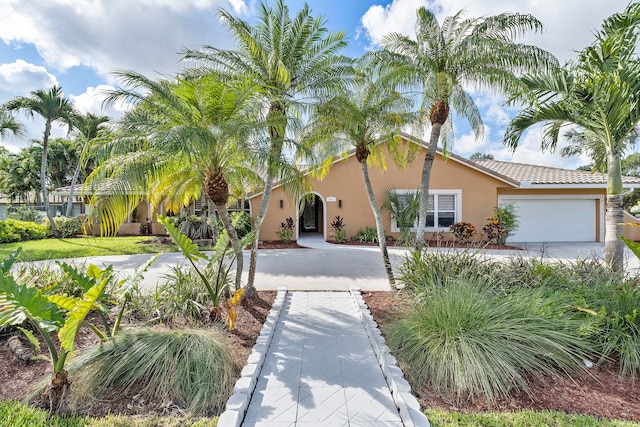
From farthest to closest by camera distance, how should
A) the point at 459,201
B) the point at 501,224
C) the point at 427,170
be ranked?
the point at 459,201, the point at 501,224, the point at 427,170

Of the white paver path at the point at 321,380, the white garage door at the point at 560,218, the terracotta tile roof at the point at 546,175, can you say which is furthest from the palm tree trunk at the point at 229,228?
the white garage door at the point at 560,218

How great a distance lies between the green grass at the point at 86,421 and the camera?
3.10m

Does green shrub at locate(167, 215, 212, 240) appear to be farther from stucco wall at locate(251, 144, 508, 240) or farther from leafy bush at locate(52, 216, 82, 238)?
leafy bush at locate(52, 216, 82, 238)

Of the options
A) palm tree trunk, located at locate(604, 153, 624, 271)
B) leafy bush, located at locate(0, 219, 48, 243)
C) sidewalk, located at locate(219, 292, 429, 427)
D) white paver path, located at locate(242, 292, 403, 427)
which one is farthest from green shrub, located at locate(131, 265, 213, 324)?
leafy bush, located at locate(0, 219, 48, 243)

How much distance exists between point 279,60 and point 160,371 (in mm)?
6257

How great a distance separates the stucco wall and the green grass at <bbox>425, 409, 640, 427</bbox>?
1387cm

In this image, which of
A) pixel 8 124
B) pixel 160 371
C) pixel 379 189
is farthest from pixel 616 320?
pixel 8 124

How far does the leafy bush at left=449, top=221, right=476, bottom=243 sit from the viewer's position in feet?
52.2

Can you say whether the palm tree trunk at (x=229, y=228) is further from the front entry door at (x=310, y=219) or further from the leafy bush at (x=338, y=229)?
the front entry door at (x=310, y=219)

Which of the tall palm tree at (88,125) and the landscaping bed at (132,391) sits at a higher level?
the tall palm tree at (88,125)

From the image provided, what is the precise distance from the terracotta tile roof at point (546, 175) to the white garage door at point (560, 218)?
126 centimetres

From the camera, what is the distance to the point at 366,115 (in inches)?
303

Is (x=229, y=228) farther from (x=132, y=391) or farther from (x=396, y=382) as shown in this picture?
(x=396, y=382)

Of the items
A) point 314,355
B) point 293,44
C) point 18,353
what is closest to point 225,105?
point 293,44
